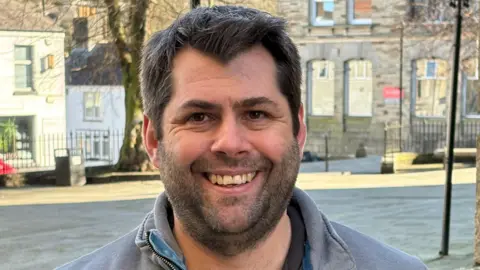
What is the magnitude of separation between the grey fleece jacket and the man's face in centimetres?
8

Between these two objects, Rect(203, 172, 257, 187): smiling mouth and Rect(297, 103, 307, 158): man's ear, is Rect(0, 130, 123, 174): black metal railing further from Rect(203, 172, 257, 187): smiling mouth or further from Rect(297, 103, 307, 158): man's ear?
Rect(203, 172, 257, 187): smiling mouth

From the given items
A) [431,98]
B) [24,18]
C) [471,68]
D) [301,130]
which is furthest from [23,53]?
[301,130]

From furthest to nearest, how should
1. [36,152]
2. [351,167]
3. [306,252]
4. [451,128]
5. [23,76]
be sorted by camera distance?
1. [351,167]
2. [36,152]
3. [23,76]
4. [451,128]
5. [306,252]

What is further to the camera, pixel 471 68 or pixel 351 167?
pixel 471 68

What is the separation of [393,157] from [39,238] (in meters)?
14.3

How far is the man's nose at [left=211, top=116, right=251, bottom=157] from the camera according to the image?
1.83 meters

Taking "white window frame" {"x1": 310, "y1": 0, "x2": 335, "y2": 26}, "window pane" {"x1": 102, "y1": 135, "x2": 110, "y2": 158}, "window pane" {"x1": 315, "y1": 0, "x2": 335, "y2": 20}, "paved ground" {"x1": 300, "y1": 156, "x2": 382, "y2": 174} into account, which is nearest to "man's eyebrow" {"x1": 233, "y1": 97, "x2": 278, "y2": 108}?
"paved ground" {"x1": 300, "y1": 156, "x2": 382, "y2": 174}

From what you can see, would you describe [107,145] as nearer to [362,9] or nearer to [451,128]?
[362,9]

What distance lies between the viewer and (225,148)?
183 centimetres

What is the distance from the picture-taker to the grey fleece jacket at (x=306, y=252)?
1905 mm

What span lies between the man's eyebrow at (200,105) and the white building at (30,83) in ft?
53.5

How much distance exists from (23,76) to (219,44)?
1931 cm

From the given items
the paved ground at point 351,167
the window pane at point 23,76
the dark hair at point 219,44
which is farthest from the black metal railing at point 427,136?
the dark hair at point 219,44

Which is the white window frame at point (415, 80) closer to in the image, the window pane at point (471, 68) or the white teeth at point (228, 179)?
the window pane at point (471, 68)
